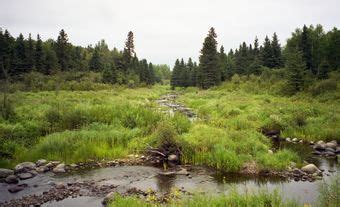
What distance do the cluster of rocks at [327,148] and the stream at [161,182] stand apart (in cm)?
204

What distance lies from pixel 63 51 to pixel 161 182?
75.4 meters

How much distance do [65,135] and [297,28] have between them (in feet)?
248

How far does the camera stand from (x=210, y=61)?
66.2 m

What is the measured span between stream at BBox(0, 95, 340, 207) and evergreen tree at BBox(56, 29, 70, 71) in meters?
70.9

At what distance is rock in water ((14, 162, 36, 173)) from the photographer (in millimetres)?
13109

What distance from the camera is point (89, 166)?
46.8ft

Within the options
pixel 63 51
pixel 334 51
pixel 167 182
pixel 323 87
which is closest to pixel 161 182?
pixel 167 182

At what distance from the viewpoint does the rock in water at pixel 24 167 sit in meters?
13.1

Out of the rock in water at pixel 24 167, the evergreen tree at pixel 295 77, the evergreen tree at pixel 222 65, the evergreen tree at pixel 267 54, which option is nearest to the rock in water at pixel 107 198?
the rock in water at pixel 24 167

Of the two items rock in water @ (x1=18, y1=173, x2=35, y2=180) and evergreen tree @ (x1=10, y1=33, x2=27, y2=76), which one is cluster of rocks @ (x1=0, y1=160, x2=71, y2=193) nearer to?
rock in water @ (x1=18, y1=173, x2=35, y2=180)

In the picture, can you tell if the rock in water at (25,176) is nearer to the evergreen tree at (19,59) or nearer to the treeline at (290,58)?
the treeline at (290,58)

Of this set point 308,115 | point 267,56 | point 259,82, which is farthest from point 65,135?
point 267,56

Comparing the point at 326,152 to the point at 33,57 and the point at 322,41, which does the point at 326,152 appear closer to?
the point at 322,41

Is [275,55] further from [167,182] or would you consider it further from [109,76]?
[167,182]
